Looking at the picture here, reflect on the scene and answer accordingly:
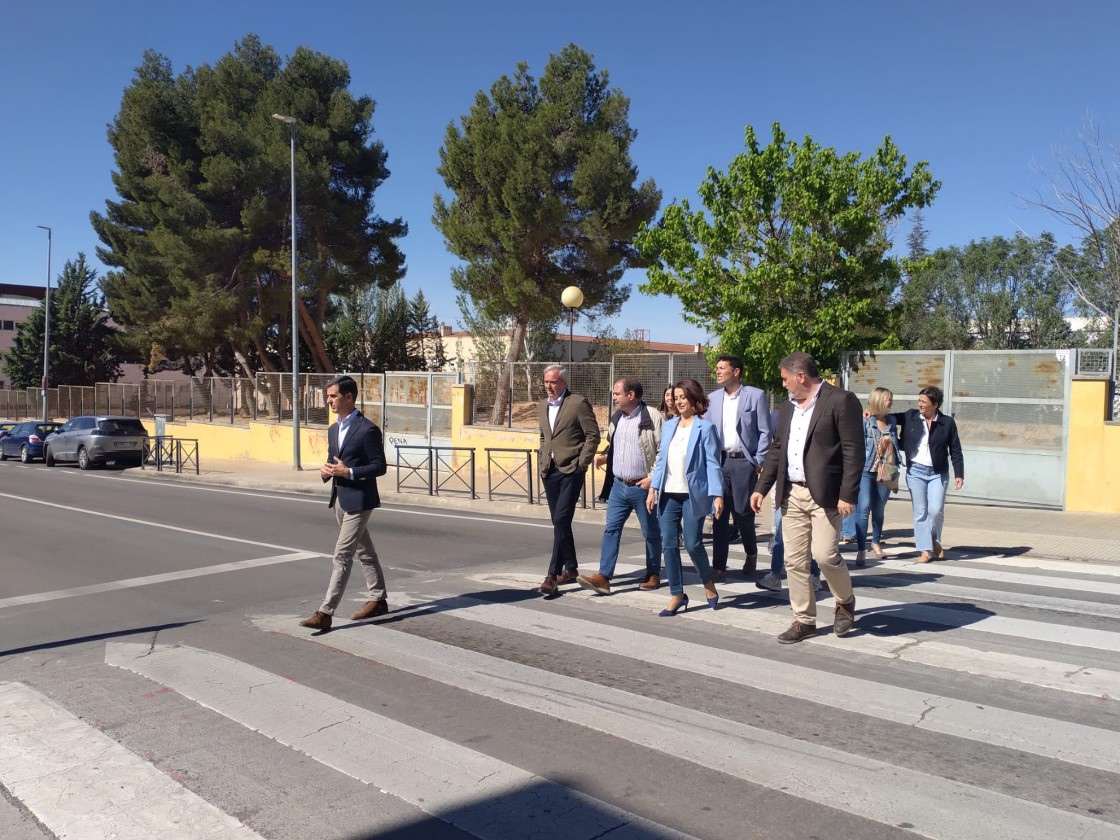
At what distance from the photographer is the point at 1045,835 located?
11.0 feet

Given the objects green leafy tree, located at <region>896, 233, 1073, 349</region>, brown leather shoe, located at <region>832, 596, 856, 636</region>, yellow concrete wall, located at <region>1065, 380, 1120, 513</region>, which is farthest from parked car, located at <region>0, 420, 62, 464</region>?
green leafy tree, located at <region>896, 233, 1073, 349</region>

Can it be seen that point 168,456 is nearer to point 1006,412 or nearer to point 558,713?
point 1006,412

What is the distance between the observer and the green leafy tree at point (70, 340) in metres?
48.3

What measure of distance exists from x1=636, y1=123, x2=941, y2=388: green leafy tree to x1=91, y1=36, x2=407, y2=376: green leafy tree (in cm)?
1752

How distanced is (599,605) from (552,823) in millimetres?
3637

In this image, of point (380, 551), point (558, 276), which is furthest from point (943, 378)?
point (558, 276)

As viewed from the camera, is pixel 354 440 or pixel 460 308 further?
pixel 460 308

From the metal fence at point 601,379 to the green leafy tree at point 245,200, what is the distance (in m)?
13.8

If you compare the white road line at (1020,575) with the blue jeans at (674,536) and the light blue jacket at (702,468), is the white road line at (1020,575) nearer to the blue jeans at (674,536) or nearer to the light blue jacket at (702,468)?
the blue jeans at (674,536)

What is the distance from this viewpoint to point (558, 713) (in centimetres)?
472

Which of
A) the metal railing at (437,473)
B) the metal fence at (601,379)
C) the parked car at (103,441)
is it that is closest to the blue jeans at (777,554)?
the metal railing at (437,473)

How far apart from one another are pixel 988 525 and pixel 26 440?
1185 inches

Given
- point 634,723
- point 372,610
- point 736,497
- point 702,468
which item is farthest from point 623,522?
point 634,723

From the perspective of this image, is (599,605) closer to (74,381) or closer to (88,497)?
(88,497)
